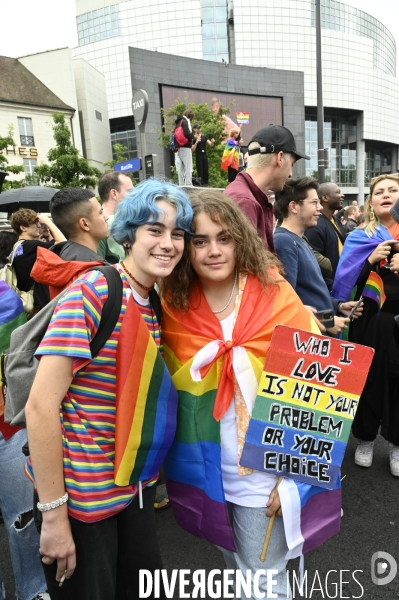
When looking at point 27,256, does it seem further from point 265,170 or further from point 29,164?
point 29,164

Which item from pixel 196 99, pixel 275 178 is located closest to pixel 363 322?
pixel 275 178

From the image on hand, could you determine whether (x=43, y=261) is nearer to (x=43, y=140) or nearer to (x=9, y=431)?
(x=9, y=431)

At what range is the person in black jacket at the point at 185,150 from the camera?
813 centimetres

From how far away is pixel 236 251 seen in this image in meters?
1.60

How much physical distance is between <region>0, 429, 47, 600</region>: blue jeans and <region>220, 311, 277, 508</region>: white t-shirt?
1125 mm

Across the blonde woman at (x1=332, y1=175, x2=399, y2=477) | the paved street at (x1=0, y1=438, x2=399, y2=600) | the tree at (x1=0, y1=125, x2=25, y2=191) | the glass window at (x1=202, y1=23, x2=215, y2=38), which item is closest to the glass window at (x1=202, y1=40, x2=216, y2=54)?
the glass window at (x1=202, y1=23, x2=215, y2=38)

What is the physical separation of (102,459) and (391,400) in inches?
103

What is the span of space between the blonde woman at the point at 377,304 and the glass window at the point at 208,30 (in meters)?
49.9

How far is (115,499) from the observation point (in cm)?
138

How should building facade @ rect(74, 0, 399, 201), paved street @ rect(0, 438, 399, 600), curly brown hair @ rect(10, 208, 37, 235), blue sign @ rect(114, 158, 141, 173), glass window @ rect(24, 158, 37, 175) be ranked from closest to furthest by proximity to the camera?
paved street @ rect(0, 438, 399, 600) < curly brown hair @ rect(10, 208, 37, 235) < blue sign @ rect(114, 158, 141, 173) < glass window @ rect(24, 158, 37, 175) < building facade @ rect(74, 0, 399, 201)

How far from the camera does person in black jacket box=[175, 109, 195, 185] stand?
8133 millimetres

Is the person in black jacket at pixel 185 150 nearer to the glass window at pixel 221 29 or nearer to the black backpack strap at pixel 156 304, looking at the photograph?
the black backpack strap at pixel 156 304

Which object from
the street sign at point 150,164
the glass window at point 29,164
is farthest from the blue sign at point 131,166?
the glass window at point 29,164

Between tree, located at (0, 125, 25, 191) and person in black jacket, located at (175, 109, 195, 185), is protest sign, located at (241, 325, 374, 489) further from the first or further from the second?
tree, located at (0, 125, 25, 191)
